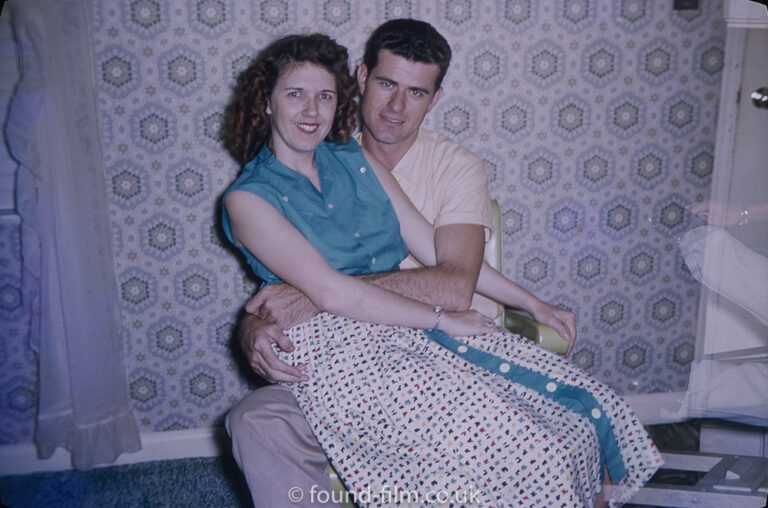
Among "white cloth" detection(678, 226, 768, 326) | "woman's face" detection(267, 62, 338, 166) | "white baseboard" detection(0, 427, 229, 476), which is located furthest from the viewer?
"white baseboard" detection(0, 427, 229, 476)

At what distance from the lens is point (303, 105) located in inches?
52.7

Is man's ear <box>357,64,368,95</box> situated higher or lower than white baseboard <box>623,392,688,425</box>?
higher

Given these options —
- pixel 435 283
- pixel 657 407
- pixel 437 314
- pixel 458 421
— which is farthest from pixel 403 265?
pixel 657 407

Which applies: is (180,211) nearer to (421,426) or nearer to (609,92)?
(421,426)

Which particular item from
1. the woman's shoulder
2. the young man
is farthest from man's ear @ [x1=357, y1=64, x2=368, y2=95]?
the woman's shoulder

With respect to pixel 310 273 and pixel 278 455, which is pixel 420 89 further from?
pixel 278 455

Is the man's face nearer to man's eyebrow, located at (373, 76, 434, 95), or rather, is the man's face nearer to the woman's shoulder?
man's eyebrow, located at (373, 76, 434, 95)

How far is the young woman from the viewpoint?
1.02 m

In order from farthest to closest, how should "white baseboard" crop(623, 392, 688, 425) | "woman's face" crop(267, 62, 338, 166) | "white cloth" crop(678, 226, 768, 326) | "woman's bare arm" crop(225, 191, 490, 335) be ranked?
"white baseboard" crop(623, 392, 688, 425), "white cloth" crop(678, 226, 768, 326), "woman's face" crop(267, 62, 338, 166), "woman's bare arm" crop(225, 191, 490, 335)

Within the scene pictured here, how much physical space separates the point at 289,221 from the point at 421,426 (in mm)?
594

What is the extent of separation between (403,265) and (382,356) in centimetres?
51

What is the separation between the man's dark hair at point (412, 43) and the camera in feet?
5.16

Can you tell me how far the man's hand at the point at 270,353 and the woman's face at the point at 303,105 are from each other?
0.49 meters

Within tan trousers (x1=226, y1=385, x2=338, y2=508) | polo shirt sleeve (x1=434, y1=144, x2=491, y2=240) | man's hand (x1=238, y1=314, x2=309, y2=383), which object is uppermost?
polo shirt sleeve (x1=434, y1=144, x2=491, y2=240)
